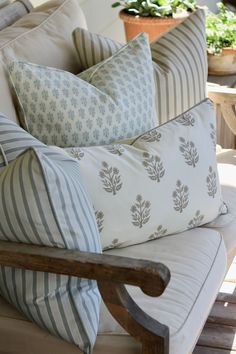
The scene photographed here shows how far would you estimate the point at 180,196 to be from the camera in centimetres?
180

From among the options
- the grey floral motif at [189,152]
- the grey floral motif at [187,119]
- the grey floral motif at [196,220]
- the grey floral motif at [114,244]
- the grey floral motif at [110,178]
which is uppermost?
the grey floral motif at [187,119]

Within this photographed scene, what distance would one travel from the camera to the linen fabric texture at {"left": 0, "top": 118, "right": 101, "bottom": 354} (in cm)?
143

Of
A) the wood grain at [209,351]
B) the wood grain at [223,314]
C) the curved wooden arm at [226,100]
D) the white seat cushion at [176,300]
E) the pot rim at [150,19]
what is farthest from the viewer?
the pot rim at [150,19]

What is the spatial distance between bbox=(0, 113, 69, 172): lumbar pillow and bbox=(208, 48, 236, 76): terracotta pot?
141 centimetres

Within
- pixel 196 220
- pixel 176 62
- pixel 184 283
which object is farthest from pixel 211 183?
pixel 176 62

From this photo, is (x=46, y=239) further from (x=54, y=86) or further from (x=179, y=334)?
(x=54, y=86)

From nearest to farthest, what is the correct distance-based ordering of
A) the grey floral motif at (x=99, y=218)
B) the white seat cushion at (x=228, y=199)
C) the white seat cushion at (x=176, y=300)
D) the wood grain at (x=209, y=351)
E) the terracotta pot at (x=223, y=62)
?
the white seat cushion at (x=176, y=300), the grey floral motif at (x=99, y=218), the white seat cushion at (x=228, y=199), the wood grain at (x=209, y=351), the terracotta pot at (x=223, y=62)

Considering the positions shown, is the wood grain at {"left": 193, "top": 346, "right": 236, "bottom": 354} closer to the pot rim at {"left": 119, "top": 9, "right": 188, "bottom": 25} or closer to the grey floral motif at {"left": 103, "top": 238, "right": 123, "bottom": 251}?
the grey floral motif at {"left": 103, "top": 238, "right": 123, "bottom": 251}

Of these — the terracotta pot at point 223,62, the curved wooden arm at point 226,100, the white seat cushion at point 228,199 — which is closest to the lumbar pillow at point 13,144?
the white seat cushion at point 228,199

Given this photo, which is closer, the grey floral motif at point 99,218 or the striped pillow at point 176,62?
the grey floral motif at point 99,218

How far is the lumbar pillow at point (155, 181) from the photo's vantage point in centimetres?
171

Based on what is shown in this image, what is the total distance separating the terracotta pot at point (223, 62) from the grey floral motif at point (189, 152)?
1.11m

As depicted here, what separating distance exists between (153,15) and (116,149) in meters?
1.64

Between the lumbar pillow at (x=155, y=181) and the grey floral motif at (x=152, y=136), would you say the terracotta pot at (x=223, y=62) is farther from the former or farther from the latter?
the grey floral motif at (x=152, y=136)
